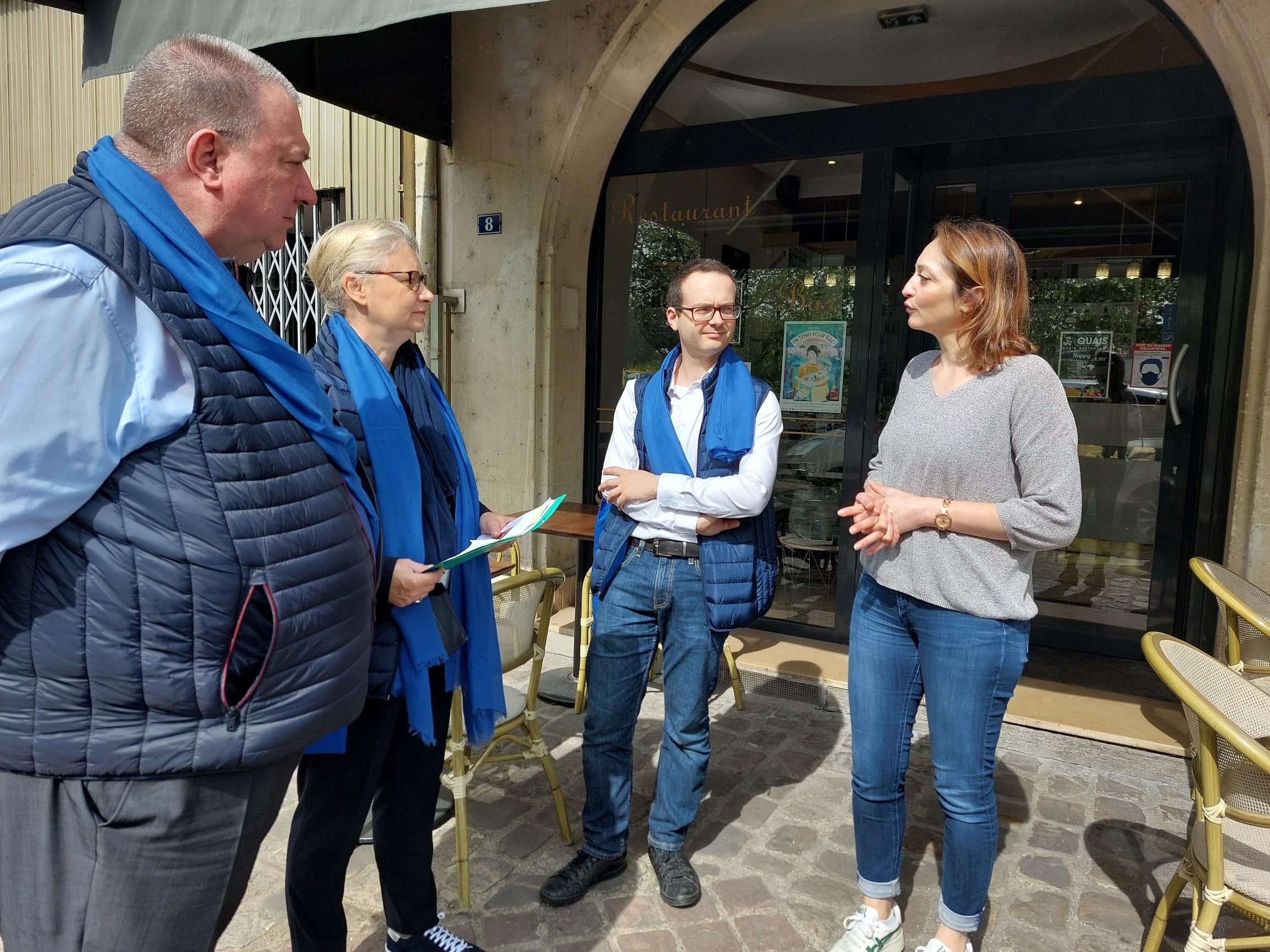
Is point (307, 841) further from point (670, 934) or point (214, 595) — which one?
point (670, 934)

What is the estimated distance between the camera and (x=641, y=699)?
8.68ft

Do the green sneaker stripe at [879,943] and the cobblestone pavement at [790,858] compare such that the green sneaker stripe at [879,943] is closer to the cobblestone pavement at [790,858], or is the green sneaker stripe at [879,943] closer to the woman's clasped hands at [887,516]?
the cobblestone pavement at [790,858]

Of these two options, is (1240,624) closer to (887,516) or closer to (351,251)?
(887,516)

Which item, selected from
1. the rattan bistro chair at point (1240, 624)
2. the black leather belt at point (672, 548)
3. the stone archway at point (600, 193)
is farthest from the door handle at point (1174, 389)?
the black leather belt at point (672, 548)

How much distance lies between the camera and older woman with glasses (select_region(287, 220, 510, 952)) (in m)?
1.90

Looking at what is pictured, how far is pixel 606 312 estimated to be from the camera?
5660 millimetres

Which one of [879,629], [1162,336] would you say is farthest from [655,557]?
[1162,336]

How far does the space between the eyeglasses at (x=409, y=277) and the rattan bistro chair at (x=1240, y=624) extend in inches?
97.7

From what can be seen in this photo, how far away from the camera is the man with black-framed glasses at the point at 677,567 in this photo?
2547 mm

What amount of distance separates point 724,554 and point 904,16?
12.2ft

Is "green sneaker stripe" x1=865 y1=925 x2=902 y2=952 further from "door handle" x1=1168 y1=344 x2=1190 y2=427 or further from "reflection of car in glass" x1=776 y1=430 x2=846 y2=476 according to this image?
"door handle" x1=1168 y1=344 x2=1190 y2=427

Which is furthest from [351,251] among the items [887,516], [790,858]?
[790,858]

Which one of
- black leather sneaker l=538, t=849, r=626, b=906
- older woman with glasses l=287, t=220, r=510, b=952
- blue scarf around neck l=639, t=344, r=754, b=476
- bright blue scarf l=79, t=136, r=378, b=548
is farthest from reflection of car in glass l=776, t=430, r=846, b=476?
bright blue scarf l=79, t=136, r=378, b=548

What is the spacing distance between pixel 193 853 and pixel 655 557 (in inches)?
61.2
